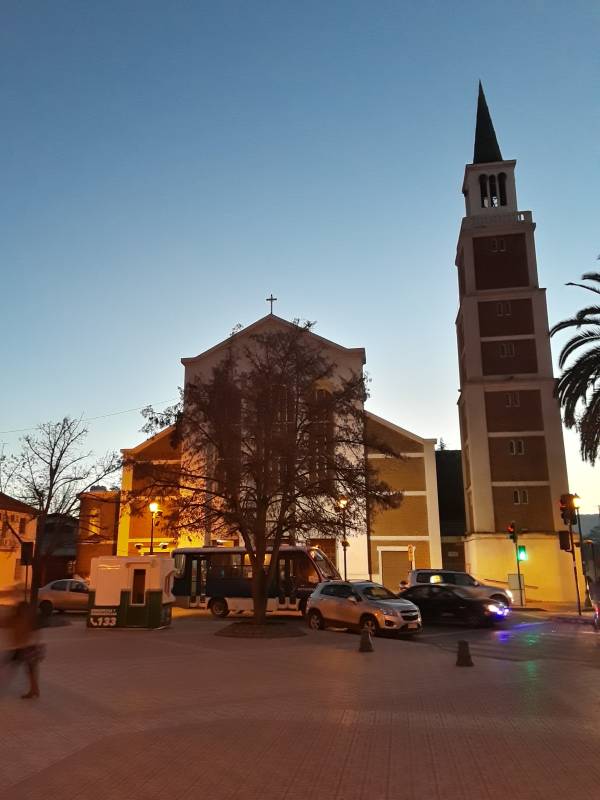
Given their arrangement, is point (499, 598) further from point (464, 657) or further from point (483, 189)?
point (483, 189)

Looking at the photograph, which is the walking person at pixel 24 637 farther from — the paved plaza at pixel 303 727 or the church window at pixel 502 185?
the church window at pixel 502 185

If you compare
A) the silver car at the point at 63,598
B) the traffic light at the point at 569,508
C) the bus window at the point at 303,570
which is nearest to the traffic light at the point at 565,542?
the traffic light at the point at 569,508

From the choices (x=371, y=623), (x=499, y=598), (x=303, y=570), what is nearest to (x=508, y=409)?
(x=499, y=598)

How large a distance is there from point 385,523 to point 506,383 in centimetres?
1234

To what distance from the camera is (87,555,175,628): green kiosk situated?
73.2 ft

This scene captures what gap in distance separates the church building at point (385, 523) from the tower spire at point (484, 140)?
19.7 m

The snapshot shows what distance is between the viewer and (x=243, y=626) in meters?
20.6

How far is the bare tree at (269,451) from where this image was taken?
2080 centimetres

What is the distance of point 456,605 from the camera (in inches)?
965

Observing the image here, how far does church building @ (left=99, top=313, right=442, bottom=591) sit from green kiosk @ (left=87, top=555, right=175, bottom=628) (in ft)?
52.2

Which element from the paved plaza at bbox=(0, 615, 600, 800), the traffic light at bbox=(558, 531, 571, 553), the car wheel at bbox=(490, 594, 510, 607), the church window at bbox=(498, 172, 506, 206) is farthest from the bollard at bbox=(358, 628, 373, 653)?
the church window at bbox=(498, 172, 506, 206)

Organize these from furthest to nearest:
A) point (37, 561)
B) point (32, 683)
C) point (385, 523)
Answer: point (385, 523)
point (37, 561)
point (32, 683)

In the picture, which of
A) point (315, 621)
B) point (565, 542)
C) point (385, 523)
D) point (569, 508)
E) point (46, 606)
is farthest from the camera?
point (385, 523)

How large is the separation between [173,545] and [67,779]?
36.2 metres
